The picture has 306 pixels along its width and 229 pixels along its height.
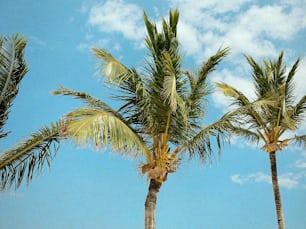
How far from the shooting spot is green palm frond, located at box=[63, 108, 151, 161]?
8.73 metres

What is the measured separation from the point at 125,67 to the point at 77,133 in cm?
345

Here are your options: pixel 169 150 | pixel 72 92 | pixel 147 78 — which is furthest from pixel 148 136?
pixel 72 92

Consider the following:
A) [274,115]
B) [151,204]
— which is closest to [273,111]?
[274,115]

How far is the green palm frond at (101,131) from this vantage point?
8.73 meters

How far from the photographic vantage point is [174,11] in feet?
39.8

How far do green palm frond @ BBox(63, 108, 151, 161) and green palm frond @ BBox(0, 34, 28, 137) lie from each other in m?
1.54

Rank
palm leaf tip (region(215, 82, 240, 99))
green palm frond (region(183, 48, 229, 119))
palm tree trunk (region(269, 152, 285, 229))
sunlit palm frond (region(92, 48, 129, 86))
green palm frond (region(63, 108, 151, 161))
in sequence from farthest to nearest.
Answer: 1. palm tree trunk (region(269, 152, 285, 229))
2. palm leaf tip (region(215, 82, 240, 99))
3. green palm frond (region(183, 48, 229, 119))
4. sunlit palm frond (region(92, 48, 129, 86))
5. green palm frond (region(63, 108, 151, 161))

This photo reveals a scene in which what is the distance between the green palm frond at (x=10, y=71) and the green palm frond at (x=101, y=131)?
1541mm

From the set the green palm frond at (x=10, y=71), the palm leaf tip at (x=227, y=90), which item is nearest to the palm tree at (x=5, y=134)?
the green palm frond at (x=10, y=71)

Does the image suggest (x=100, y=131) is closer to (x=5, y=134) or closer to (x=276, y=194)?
(x=5, y=134)

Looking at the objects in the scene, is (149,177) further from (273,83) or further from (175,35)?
(273,83)

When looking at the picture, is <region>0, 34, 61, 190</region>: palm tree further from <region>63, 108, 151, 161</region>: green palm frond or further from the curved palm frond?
the curved palm frond

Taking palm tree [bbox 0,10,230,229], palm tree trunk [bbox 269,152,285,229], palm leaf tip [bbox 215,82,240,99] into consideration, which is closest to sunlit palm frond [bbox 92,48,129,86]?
palm tree [bbox 0,10,230,229]

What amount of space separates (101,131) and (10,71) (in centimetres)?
259
